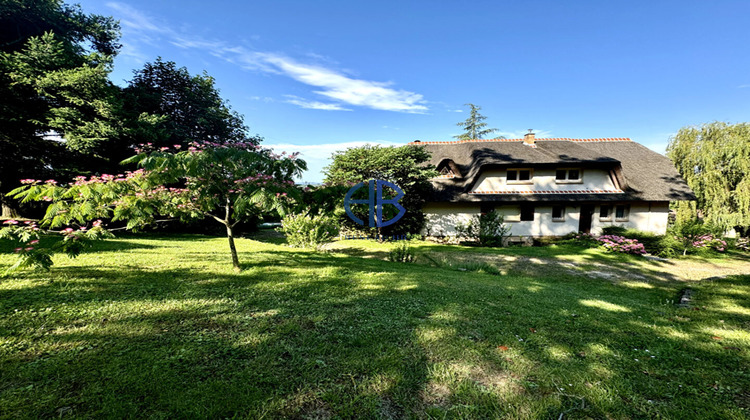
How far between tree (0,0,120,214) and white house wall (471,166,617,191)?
1952 cm

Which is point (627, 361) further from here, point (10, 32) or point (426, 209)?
point (10, 32)

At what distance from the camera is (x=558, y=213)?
17.1m

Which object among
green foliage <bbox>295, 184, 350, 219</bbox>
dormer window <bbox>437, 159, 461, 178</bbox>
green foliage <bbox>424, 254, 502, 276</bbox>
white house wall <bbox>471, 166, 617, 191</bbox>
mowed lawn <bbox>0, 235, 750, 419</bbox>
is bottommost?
green foliage <bbox>424, 254, 502, 276</bbox>

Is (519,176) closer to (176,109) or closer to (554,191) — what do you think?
(554,191)

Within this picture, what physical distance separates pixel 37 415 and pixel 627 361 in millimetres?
5237

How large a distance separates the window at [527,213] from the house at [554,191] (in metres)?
0.06

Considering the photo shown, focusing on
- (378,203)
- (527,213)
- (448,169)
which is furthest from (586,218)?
(378,203)

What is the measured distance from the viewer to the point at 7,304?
3578 millimetres

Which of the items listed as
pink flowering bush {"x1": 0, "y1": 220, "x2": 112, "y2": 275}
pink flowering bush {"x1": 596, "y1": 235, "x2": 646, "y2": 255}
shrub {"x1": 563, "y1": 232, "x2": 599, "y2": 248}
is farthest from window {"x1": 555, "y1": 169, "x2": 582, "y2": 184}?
pink flowering bush {"x1": 0, "y1": 220, "x2": 112, "y2": 275}

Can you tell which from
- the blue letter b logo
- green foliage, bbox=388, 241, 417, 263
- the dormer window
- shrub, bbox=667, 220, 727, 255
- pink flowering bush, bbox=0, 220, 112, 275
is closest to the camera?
pink flowering bush, bbox=0, 220, 112, 275

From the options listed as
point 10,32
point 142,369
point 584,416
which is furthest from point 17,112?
point 584,416

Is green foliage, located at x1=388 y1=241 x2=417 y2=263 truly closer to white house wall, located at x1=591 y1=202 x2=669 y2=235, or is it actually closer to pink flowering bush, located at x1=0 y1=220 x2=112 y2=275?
pink flowering bush, located at x1=0 y1=220 x2=112 y2=275

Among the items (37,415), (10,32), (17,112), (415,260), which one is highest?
(10,32)

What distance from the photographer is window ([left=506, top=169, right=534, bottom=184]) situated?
17.0 metres
